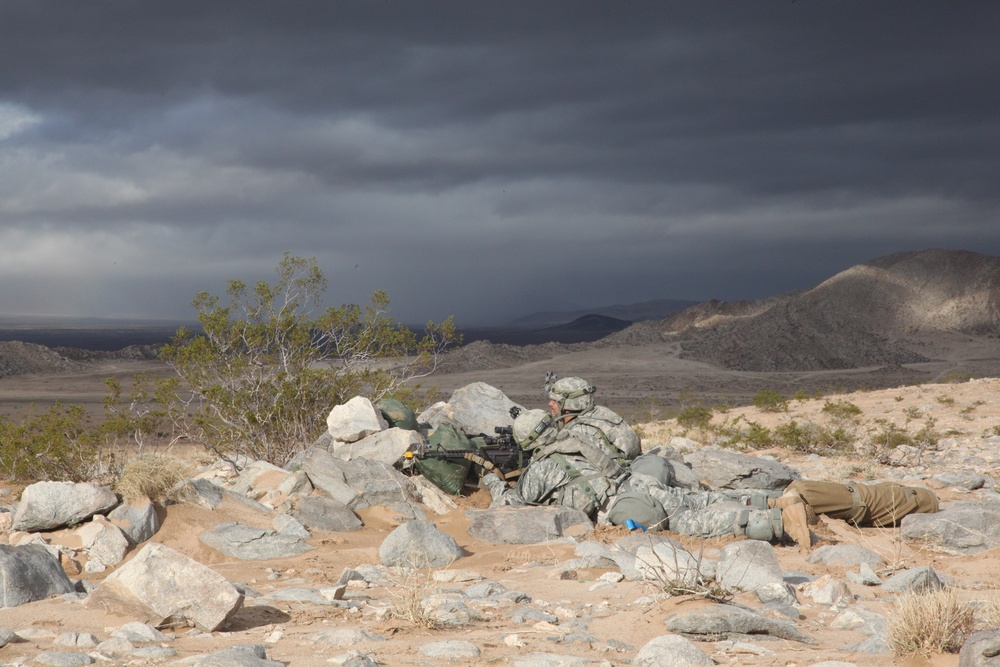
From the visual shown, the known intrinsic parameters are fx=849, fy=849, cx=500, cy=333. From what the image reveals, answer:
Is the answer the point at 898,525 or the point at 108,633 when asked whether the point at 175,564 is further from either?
the point at 898,525

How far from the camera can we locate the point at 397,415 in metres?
10.9

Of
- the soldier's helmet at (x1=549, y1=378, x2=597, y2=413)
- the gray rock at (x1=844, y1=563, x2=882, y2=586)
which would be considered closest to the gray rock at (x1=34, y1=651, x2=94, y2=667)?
the gray rock at (x1=844, y1=563, x2=882, y2=586)

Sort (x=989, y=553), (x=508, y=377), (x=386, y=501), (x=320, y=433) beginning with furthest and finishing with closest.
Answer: (x=508, y=377)
(x=320, y=433)
(x=386, y=501)
(x=989, y=553)

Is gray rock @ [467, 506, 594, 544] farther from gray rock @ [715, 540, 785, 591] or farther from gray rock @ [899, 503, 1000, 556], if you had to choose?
gray rock @ [899, 503, 1000, 556]

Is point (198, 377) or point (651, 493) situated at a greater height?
point (198, 377)

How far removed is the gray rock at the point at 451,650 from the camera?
4.12m

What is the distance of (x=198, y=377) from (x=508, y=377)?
31870 millimetres

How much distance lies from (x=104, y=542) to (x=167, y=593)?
10.4ft

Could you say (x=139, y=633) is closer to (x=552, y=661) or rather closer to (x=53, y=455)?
(x=552, y=661)

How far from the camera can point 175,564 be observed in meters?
4.93

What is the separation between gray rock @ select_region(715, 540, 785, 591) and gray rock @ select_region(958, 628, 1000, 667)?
194 centimetres

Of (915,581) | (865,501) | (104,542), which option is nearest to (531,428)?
(865,501)

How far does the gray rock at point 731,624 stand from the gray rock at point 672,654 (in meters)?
0.43

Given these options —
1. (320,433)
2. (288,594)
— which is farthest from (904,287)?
(288,594)
